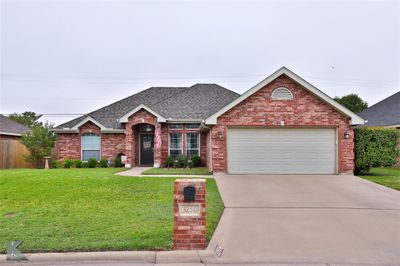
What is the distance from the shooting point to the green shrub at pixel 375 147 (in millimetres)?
14930


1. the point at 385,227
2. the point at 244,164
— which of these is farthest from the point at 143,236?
the point at 244,164

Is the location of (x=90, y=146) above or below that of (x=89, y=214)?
above

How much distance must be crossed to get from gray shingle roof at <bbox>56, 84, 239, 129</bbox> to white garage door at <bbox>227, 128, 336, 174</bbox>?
4.88 m

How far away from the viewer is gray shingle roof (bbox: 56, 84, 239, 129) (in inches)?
794

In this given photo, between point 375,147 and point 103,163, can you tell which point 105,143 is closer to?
point 103,163

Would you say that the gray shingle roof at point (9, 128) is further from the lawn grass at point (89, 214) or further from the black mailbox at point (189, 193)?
the black mailbox at point (189, 193)

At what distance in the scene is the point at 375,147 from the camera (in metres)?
15.1

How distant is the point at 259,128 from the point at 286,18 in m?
5.69

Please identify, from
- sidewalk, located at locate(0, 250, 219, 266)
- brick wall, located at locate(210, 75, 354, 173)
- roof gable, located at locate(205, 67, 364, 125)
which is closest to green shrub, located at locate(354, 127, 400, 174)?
brick wall, located at locate(210, 75, 354, 173)

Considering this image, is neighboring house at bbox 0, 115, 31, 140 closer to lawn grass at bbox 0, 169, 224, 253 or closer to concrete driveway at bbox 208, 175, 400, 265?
lawn grass at bbox 0, 169, 224, 253

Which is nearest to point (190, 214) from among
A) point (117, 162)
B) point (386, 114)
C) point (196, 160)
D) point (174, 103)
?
point (196, 160)

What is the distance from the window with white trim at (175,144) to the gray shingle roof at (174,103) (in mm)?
1199

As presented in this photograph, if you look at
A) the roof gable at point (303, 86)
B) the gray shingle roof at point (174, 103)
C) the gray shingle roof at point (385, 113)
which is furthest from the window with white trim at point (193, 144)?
the gray shingle roof at point (385, 113)

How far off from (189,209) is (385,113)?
74.3 ft
